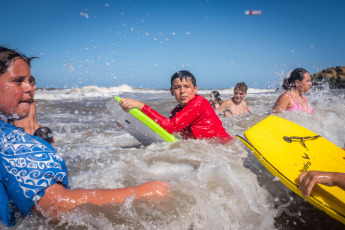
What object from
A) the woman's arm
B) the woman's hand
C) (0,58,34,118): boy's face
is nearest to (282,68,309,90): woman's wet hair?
the woman's arm

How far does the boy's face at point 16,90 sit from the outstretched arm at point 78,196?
0.56 meters

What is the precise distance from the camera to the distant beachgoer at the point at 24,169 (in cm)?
138

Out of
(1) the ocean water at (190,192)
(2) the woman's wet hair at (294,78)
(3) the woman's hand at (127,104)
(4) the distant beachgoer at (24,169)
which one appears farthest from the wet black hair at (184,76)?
(2) the woman's wet hair at (294,78)

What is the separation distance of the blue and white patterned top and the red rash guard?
2068 millimetres

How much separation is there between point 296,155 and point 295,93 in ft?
10.4

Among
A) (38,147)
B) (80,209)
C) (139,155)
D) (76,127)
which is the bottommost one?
(76,127)

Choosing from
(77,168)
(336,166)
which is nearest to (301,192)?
(336,166)

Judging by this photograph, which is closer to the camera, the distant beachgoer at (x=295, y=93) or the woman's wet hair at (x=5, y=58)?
the woman's wet hair at (x=5, y=58)

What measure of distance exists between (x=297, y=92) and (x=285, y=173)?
12.0 ft

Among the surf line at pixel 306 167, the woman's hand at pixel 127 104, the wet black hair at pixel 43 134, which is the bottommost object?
the surf line at pixel 306 167

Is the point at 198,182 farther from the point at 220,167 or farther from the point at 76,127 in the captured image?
the point at 76,127

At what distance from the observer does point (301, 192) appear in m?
2.04

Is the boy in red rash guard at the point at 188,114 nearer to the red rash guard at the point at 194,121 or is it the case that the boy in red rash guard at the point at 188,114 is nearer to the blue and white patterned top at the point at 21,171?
the red rash guard at the point at 194,121

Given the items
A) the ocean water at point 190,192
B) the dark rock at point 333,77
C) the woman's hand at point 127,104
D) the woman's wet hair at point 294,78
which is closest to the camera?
the ocean water at point 190,192
